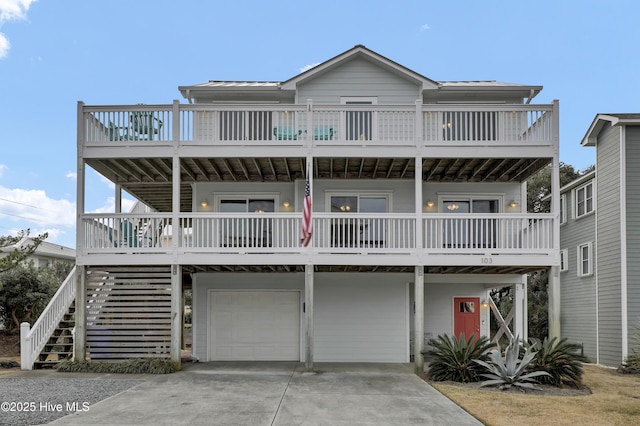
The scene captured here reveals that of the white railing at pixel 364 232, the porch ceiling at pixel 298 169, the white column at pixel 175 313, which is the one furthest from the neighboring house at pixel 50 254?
the white railing at pixel 364 232

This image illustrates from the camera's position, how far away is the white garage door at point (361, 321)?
14.0 meters

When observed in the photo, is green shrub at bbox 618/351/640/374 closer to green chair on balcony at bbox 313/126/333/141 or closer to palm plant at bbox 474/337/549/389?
palm plant at bbox 474/337/549/389

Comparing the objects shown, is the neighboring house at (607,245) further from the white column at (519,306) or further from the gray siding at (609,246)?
the white column at (519,306)

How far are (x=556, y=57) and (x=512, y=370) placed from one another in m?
38.5

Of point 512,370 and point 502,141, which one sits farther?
point 502,141

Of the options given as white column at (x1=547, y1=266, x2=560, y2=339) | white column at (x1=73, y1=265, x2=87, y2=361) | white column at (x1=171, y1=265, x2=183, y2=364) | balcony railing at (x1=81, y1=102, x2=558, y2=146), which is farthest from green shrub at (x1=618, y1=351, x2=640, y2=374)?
white column at (x1=73, y1=265, x2=87, y2=361)

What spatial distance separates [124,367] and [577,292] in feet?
46.7

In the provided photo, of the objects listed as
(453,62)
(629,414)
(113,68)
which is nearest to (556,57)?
(453,62)

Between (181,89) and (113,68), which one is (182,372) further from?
(113,68)

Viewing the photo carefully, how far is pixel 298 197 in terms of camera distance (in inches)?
562

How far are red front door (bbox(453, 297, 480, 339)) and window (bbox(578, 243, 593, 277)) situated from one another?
3.82 m

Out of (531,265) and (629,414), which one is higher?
(531,265)

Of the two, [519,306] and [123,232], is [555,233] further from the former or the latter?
[123,232]

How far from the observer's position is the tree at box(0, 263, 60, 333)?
1717 centimetres
